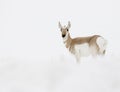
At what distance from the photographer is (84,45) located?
13234mm

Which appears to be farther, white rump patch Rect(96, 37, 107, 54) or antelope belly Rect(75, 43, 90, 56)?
antelope belly Rect(75, 43, 90, 56)

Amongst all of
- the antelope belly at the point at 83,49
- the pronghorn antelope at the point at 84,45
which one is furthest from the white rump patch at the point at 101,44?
the antelope belly at the point at 83,49

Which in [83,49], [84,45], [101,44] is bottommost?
[83,49]

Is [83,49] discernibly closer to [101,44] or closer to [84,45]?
[84,45]

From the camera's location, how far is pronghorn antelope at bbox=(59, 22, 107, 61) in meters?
12.8

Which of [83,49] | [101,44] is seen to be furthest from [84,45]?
[101,44]

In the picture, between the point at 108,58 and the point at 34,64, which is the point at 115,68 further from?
the point at 34,64

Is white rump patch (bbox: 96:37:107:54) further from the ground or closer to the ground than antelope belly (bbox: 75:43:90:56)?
further from the ground

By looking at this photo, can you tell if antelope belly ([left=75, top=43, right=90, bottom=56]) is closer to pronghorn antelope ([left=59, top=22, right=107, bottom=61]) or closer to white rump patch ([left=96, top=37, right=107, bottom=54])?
pronghorn antelope ([left=59, top=22, right=107, bottom=61])

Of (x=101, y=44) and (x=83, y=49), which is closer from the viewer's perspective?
(x=101, y=44)

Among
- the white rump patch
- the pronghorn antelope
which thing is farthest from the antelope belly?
the white rump patch

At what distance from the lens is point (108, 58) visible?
11875 mm

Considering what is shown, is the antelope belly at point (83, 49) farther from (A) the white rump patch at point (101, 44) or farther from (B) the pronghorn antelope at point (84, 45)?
(A) the white rump patch at point (101, 44)

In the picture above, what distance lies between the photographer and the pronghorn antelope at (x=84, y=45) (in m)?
12.8
